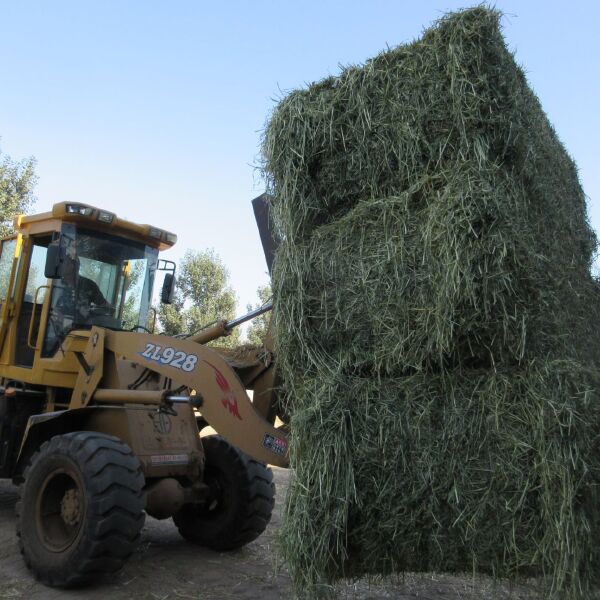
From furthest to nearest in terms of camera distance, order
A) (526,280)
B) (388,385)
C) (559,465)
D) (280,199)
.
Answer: (280,199) < (388,385) < (526,280) < (559,465)

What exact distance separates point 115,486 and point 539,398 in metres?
2.94

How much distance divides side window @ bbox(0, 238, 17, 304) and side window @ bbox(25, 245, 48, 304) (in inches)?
11.2

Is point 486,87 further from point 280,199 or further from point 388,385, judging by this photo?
point 388,385

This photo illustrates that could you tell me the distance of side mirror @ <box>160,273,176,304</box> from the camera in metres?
6.82

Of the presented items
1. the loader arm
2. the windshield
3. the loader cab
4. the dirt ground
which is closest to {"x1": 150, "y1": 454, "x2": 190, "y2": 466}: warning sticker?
the loader arm

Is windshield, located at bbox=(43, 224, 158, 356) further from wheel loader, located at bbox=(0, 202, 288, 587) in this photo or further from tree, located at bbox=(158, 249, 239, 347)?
tree, located at bbox=(158, 249, 239, 347)

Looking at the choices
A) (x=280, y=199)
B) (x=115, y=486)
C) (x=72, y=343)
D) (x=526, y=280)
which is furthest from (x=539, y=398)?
(x=72, y=343)

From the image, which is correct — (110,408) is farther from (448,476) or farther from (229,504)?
(448,476)

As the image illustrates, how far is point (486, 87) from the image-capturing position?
133 inches

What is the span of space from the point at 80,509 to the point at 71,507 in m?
0.18

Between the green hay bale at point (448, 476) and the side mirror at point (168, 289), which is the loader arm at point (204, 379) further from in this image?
the side mirror at point (168, 289)

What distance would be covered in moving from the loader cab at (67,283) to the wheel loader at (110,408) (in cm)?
1

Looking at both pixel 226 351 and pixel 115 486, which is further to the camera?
pixel 226 351

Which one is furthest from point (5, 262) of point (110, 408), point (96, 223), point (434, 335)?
point (434, 335)
